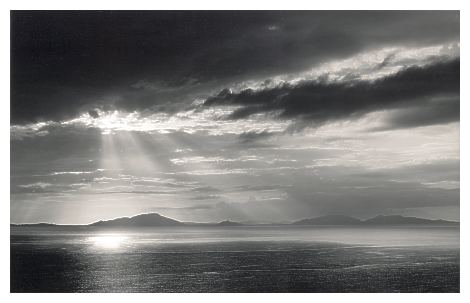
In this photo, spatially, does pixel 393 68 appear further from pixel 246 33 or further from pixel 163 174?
pixel 163 174

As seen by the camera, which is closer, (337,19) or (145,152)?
(337,19)

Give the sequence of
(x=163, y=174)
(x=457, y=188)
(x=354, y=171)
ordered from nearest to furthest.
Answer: (x=457, y=188) < (x=354, y=171) < (x=163, y=174)

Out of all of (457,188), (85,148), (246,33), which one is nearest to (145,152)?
(85,148)

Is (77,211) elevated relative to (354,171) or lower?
lower

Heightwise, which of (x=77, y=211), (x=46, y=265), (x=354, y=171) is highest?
(x=354, y=171)

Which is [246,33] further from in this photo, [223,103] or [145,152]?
[145,152]

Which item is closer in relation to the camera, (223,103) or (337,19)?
(337,19)
